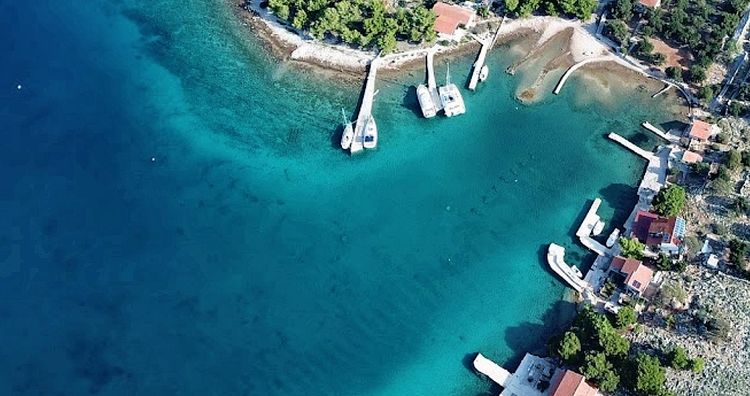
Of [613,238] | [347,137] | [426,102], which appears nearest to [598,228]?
[613,238]

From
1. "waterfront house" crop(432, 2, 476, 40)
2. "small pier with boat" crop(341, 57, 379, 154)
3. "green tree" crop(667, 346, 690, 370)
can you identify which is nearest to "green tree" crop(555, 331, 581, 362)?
"green tree" crop(667, 346, 690, 370)

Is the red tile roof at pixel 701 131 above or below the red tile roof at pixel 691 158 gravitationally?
above

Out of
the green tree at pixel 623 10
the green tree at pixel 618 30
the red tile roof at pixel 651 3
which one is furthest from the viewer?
the red tile roof at pixel 651 3

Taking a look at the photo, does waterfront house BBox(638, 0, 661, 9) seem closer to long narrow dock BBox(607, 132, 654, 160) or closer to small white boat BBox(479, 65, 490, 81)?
long narrow dock BBox(607, 132, 654, 160)

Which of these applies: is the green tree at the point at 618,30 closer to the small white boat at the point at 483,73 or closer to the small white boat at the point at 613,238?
the small white boat at the point at 483,73

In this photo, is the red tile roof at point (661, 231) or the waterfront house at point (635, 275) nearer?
the waterfront house at point (635, 275)

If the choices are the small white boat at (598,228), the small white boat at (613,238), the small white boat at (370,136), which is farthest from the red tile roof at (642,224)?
the small white boat at (370,136)

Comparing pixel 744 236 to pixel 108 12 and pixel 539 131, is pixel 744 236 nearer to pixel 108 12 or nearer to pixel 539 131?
pixel 539 131

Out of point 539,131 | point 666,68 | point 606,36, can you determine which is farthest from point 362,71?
point 666,68

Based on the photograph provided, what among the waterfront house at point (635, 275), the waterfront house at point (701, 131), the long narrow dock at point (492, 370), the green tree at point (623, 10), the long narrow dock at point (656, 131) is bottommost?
the long narrow dock at point (492, 370)

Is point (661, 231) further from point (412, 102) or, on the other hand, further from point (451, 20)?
point (451, 20)
